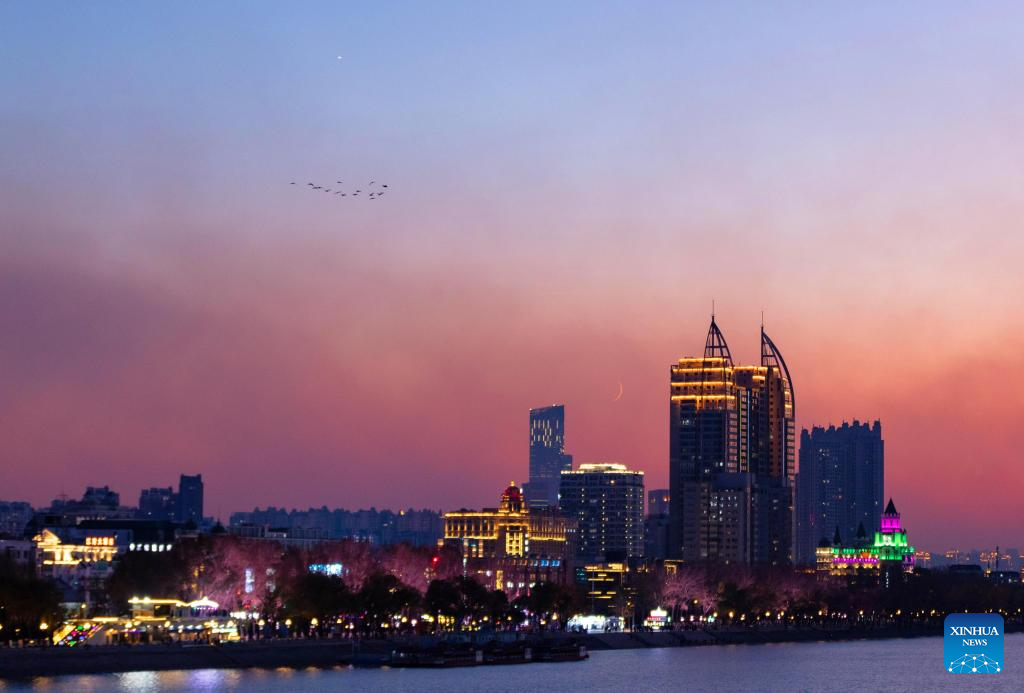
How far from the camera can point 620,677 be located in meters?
132

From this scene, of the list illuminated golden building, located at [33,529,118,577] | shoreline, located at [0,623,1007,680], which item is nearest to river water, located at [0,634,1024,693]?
shoreline, located at [0,623,1007,680]

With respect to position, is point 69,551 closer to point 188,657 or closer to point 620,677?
point 188,657

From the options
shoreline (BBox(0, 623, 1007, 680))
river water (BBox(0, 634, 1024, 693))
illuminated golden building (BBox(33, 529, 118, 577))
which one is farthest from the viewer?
illuminated golden building (BBox(33, 529, 118, 577))

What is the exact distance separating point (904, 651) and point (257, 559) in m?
68.6

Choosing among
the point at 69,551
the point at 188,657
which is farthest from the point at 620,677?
the point at 69,551

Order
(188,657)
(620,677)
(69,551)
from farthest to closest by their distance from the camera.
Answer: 1. (69,551)
2. (620,677)
3. (188,657)

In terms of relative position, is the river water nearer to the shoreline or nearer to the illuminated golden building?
the shoreline

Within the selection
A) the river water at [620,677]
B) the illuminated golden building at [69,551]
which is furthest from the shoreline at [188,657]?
the illuminated golden building at [69,551]

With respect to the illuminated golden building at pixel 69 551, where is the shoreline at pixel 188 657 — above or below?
below

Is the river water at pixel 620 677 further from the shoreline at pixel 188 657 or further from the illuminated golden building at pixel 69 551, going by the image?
the illuminated golden building at pixel 69 551

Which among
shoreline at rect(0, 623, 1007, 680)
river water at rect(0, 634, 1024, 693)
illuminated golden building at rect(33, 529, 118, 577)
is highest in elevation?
illuminated golden building at rect(33, 529, 118, 577)

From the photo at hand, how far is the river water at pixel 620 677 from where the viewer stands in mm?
112812

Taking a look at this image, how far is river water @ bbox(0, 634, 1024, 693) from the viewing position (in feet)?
370

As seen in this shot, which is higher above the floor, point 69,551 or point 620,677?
point 69,551
